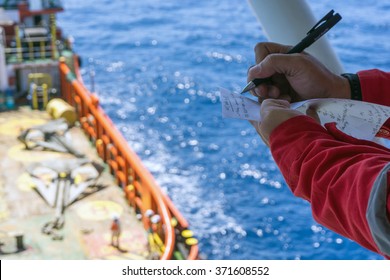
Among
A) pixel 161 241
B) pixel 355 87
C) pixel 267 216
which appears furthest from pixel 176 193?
pixel 355 87

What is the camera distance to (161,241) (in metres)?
10.9

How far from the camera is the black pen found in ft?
5.29

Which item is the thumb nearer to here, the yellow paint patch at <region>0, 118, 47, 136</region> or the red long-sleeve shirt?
the red long-sleeve shirt

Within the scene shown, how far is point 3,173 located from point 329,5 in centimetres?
2948

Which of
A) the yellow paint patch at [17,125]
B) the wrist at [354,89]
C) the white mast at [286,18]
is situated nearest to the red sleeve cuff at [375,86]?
the wrist at [354,89]

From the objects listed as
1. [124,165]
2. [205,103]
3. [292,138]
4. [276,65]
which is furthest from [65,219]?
[205,103]

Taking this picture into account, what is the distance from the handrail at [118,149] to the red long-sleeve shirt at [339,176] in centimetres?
891

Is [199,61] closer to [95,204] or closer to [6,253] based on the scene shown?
[95,204]

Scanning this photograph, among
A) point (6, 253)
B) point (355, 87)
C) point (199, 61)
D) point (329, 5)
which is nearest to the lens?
point (355, 87)

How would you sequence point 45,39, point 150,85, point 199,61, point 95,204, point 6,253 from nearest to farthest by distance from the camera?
1. point 6,253
2. point 95,204
3. point 45,39
4. point 150,85
5. point 199,61

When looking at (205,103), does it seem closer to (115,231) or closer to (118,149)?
(118,149)

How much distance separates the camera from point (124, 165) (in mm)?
12781

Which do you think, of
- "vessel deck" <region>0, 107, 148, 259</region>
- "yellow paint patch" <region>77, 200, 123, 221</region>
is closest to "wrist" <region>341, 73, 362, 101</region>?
"vessel deck" <region>0, 107, 148, 259</region>

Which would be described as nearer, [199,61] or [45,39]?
[45,39]
